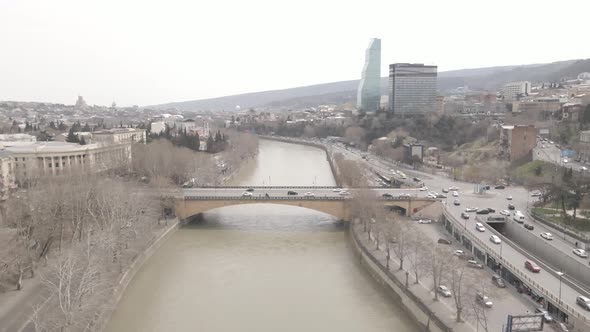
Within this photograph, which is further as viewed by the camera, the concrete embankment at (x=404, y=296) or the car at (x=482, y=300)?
the car at (x=482, y=300)

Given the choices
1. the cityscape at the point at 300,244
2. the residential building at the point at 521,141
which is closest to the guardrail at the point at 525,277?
the cityscape at the point at 300,244

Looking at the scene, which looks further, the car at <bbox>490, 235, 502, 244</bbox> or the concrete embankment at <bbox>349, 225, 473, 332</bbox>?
the car at <bbox>490, 235, 502, 244</bbox>

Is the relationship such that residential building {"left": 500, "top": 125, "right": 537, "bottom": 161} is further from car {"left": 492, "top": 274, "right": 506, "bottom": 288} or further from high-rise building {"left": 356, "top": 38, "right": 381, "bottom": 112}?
high-rise building {"left": 356, "top": 38, "right": 381, "bottom": 112}

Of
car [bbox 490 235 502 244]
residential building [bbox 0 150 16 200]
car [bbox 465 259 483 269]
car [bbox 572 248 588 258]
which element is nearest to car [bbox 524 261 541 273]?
car [bbox 465 259 483 269]

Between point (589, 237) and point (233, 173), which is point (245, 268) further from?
point (233, 173)

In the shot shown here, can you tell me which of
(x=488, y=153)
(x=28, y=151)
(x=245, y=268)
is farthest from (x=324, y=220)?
(x=28, y=151)

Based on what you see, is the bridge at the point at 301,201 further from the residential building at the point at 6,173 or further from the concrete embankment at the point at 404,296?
the residential building at the point at 6,173
